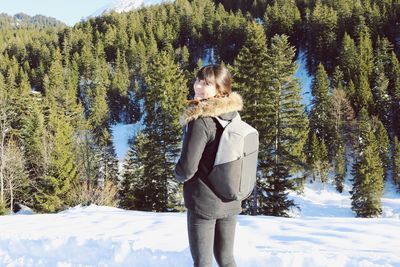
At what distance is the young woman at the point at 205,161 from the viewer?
252 cm

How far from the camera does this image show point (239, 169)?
266 centimetres

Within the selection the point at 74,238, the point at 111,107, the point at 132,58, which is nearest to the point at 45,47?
the point at 132,58

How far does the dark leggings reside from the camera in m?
2.73

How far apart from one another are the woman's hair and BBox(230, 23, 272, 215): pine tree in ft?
50.2

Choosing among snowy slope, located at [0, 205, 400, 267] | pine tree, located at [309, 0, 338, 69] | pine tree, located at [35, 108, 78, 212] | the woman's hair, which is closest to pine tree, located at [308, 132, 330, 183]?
pine tree, located at [35, 108, 78, 212]

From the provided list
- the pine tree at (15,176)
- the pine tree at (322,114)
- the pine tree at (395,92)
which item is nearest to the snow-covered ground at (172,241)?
the pine tree at (15,176)

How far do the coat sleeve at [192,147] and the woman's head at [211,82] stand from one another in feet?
0.92

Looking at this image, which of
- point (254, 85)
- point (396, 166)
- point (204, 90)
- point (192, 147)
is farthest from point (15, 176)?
point (396, 166)

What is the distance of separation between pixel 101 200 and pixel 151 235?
20.1 meters

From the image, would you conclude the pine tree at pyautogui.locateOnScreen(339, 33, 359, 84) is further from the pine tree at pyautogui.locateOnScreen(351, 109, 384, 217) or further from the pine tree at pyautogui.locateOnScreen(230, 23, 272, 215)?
the pine tree at pyautogui.locateOnScreen(230, 23, 272, 215)

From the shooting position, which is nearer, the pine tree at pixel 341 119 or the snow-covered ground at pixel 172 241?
the snow-covered ground at pixel 172 241

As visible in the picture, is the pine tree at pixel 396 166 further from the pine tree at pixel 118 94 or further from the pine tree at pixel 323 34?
the pine tree at pixel 118 94

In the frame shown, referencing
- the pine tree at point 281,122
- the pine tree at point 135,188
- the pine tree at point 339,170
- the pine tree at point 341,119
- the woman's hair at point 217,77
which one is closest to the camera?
the woman's hair at point 217,77

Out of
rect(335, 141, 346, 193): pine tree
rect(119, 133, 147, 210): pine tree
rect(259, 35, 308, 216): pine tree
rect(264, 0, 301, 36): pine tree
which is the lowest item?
rect(335, 141, 346, 193): pine tree
